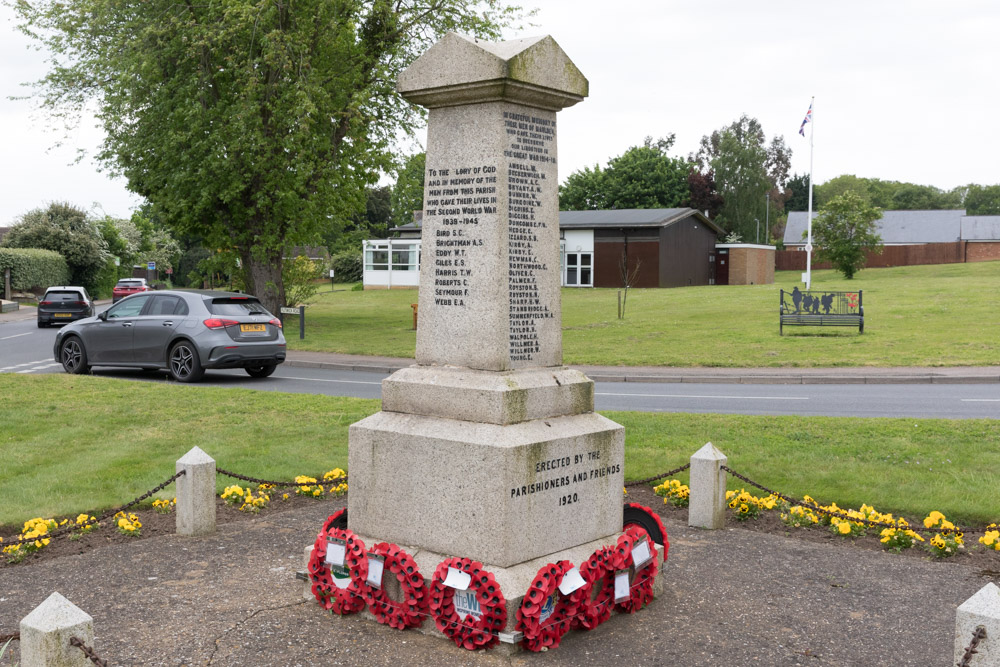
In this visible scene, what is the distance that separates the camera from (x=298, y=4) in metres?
25.6

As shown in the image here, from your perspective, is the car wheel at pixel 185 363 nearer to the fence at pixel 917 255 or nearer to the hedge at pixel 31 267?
the hedge at pixel 31 267

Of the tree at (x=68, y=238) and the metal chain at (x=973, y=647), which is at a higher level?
the tree at (x=68, y=238)

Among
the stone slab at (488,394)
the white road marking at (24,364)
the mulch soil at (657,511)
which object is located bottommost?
the mulch soil at (657,511)

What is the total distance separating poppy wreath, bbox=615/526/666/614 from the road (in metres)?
7.28

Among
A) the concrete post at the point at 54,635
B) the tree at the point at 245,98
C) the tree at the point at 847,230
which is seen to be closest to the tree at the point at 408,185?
the tree at the point at 245,98

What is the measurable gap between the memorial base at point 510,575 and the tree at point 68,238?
5770 cm

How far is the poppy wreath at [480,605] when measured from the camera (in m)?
4.72

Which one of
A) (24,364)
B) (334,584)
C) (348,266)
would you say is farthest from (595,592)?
(348,266)

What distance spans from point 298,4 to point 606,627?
23.8m

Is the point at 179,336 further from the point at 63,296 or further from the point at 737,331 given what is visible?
the point at 63,296

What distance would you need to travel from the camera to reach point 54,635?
3602 mm

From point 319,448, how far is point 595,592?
5.19 meters

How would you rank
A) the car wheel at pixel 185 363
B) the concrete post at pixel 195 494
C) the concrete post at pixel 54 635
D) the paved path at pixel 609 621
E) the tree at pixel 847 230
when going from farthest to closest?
the tree at pixel 847 230 < the car wheel at pixel 185 363 < the concrete post at pixel 195 494 < the paved path at pixel 609 621 < the concrete post at pixel 54 635

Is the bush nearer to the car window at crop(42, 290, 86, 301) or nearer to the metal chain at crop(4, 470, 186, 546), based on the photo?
the car window at crop(42, 290, 86, 301)
